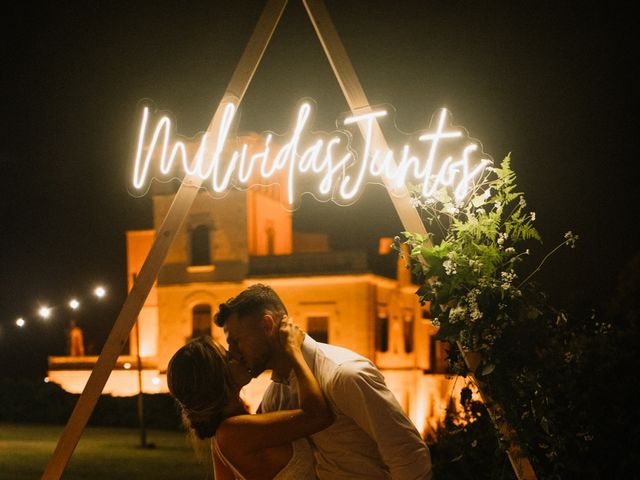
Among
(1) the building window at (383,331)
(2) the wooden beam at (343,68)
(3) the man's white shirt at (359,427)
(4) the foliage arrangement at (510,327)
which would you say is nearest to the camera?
(3) the man's white shirt at (359,427)

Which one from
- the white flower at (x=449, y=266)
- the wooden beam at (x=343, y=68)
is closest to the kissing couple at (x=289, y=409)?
the white flower at (x=449, y=266)

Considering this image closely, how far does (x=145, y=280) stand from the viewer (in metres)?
5.09

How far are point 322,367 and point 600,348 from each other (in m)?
2.47

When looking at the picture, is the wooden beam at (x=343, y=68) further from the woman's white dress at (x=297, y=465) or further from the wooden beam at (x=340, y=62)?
the woman's white dress at (x=297, y=465)

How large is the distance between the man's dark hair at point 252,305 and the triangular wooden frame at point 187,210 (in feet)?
4.72

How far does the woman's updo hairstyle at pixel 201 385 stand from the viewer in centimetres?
351

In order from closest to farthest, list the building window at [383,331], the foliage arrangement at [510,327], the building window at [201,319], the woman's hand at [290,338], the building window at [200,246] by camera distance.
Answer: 1. the woman's hand at [290,338]
2. the foliage arrangement at [510,327]
3. the building window at [383,331]
4. the building window at [201,319]
5. the building window at [200,246]

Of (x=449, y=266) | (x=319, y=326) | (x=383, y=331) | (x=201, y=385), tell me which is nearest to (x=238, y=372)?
(x=201, y=385)

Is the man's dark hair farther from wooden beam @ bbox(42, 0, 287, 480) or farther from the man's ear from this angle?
wooden beam @ bbox(42, 0, 287, 480)

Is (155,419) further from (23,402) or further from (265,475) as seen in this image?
(265,475)

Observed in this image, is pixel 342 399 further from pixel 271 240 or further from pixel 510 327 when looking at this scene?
pixel 271 240

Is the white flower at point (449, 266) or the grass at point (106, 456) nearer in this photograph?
the white flower at point (449, 266)

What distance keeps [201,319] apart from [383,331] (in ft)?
23.8

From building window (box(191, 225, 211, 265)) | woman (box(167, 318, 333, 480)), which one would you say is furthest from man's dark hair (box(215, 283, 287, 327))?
building window (box(191, 225, 211, 265))
